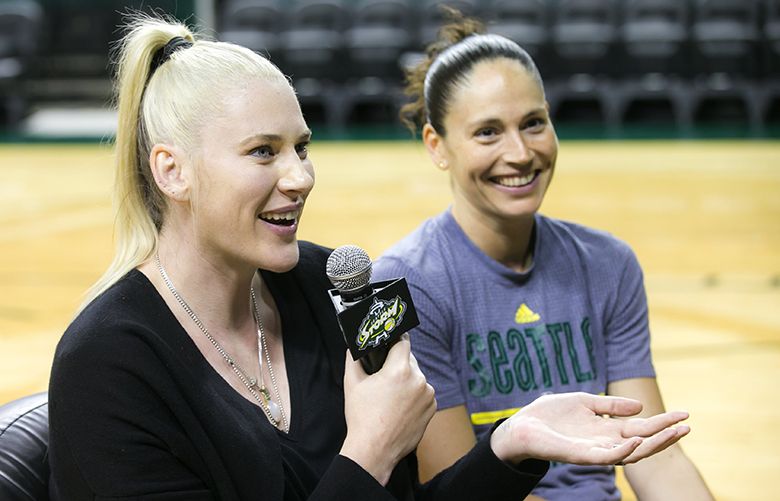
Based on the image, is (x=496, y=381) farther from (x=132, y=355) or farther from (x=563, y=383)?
(x=132, y=355)

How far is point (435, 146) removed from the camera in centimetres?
237

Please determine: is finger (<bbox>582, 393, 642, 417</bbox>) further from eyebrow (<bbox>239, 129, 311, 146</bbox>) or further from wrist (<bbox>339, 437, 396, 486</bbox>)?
eyebrow (<bbox>239, 129, 311, 146</bbox>)

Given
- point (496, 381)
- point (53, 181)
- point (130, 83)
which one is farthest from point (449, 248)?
point (53, 181)

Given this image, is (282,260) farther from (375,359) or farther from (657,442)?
(657,442)

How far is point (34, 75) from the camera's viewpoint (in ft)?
37.8

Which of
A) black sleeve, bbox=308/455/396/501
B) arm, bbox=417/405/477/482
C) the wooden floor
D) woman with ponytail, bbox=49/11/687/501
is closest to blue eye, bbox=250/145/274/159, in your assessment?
woman with ponytail, bbox=49/11/687/501

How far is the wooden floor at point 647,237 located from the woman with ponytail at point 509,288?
0.93 meters

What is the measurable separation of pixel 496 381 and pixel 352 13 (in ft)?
32.7

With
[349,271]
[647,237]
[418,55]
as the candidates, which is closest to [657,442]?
[349,271]

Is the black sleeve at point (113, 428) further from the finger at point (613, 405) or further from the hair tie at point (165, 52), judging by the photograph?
the finger at point (613, 405)

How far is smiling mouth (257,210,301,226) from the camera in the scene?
1.58 meters

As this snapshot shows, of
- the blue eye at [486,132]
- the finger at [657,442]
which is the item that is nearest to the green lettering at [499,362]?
the blue eye at [486,132]

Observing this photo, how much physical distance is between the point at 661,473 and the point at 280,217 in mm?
986

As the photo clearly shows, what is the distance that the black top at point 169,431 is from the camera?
1.42m
